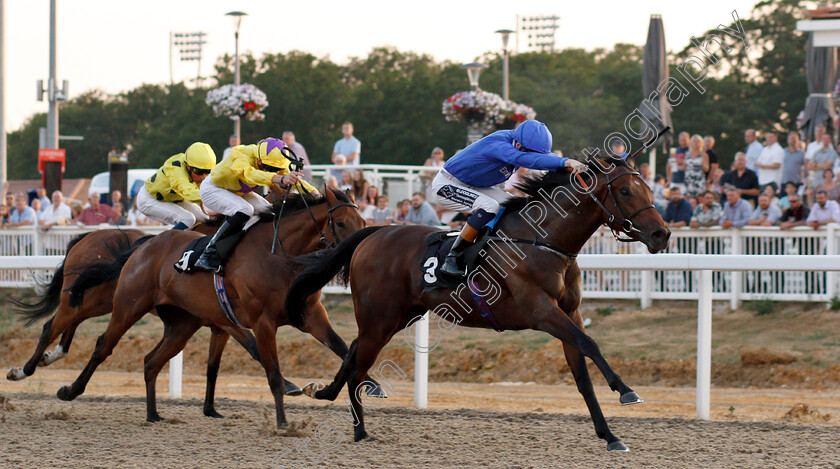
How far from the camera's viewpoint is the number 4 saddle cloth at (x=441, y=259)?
570 cm

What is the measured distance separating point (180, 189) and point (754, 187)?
6.66 m

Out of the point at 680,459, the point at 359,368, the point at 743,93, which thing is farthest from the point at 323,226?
the point at 743,93

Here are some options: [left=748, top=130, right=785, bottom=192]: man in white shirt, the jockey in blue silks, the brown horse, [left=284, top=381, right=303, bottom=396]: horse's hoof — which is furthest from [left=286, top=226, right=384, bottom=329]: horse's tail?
[left=748, top=130, right=785, bottom=192]: man in white shirt

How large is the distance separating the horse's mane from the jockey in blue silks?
84 millimetres

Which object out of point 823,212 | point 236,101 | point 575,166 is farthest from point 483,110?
point 575,166

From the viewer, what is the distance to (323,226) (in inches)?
259

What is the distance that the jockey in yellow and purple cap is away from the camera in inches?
259

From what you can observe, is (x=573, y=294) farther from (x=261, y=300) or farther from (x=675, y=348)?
(x=675, y=348)

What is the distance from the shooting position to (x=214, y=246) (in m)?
6.63

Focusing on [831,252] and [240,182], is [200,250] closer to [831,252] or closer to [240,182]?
[240,182]

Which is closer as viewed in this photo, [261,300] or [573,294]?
[573,294]

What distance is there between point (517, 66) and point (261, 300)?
41791mm

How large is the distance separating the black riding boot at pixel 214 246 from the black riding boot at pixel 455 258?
1.63 metres

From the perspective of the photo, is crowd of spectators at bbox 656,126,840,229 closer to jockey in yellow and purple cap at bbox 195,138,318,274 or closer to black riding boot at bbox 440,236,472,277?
jockey in yellow and purple cap at bbox 195,138,318,274
